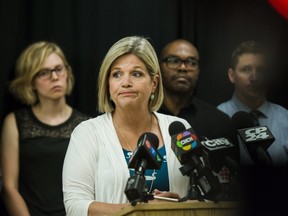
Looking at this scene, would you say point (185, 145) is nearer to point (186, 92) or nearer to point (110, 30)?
point (186, 92)

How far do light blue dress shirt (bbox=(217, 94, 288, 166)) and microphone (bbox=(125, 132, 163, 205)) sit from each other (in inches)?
34.5

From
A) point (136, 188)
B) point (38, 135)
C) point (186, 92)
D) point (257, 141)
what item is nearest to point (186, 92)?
point (186, 92)

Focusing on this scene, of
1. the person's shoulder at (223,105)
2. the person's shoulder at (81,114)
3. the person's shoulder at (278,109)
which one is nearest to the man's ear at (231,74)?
the person's shoulder at (223,105)

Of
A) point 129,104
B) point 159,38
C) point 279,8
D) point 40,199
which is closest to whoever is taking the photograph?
point 279,8

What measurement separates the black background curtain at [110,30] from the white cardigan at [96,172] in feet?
1.99

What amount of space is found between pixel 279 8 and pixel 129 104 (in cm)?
65

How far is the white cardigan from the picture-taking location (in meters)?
2.26

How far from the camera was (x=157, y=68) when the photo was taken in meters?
2.51

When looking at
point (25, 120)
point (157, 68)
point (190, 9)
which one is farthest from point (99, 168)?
point (190, 9)

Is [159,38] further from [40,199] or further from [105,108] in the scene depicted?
[40,199]

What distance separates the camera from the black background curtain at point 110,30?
9.78 ft

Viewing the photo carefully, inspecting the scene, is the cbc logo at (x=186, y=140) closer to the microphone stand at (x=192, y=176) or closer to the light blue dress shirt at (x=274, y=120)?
the microphone stand at (x=192, y=176)

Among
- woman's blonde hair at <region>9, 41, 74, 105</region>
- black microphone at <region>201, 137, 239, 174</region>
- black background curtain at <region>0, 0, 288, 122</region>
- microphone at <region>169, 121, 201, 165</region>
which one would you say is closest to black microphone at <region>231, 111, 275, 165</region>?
black microphone at <region>201, 137, 239, 174</region>

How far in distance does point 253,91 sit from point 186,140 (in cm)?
109
